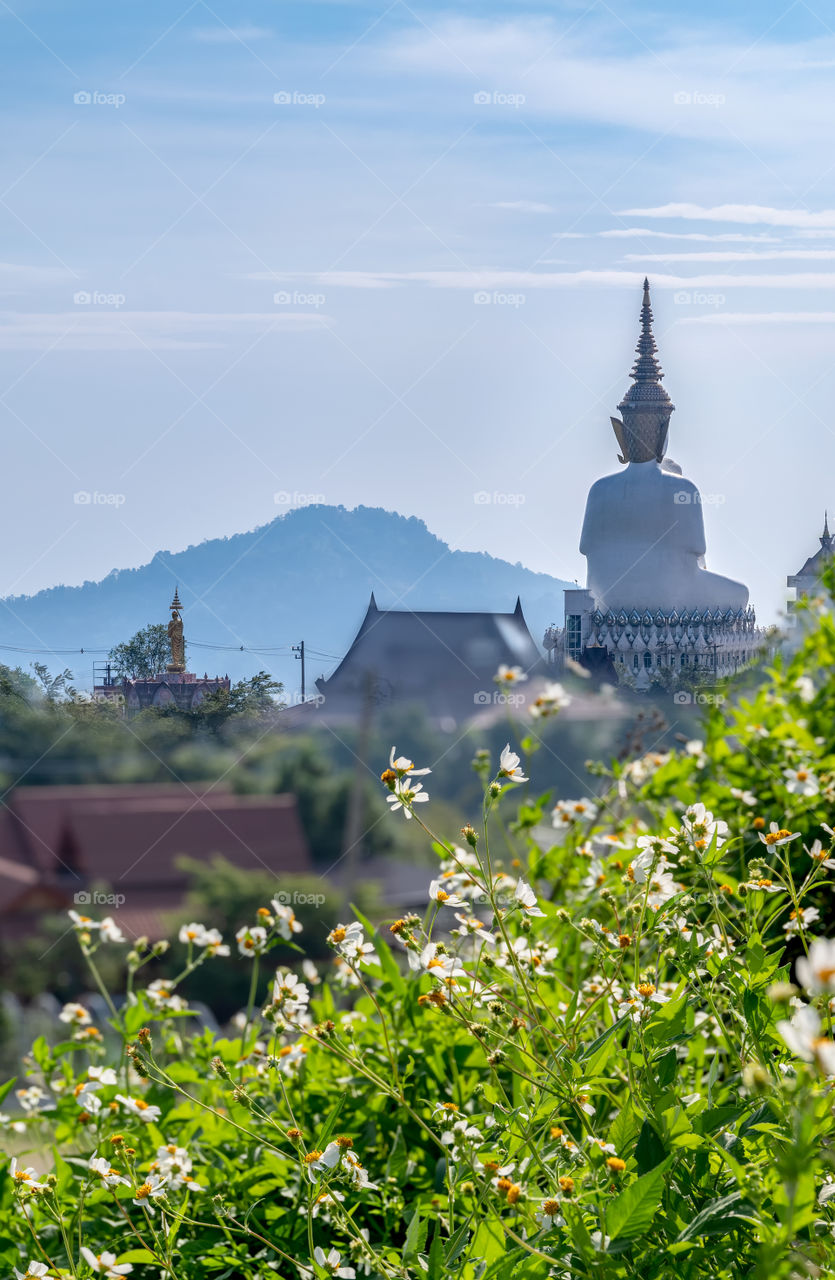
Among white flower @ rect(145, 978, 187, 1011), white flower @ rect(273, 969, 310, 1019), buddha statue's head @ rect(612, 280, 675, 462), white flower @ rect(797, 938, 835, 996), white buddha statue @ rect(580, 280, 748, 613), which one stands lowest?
white flower @ rect(145, 978, 187, 1011)

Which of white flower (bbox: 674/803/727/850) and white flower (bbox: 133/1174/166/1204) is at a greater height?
white flower (bbox: 674/803/727/850)

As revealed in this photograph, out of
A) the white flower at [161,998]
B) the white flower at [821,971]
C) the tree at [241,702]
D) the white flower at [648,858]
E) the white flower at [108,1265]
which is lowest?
the white flower at [108,1265]

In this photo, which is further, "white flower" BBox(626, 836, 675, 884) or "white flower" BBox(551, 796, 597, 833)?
"white flower" BBox(551, 796, 597, 833)

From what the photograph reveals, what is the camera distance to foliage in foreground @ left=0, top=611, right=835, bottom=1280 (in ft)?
2.11

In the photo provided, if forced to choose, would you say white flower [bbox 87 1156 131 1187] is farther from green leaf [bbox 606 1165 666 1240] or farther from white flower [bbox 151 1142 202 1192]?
green leaf [bbox 606 1165 666 1240]

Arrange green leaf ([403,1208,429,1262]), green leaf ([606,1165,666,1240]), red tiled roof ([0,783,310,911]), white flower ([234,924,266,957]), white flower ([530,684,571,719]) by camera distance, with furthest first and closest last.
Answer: red tiled roof ([0,783,310,911]), white flower ([530,684,571,719]), white flower ([234,924,266,957]), green leaf ([403,1208,429,1262]), green leaf ([606,1165,666,1240])

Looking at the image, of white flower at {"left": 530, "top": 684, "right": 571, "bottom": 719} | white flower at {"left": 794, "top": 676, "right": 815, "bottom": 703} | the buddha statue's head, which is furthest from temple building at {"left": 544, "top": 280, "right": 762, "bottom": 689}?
white flower at {"left": 530, "top": 684, "right": 571, "bottom": 719}

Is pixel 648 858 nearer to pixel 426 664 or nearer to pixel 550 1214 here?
pixel 550 1214

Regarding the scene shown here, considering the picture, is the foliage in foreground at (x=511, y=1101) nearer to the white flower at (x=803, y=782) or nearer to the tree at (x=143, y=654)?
the white flower at (x=803, y=782)

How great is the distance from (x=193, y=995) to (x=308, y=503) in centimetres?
157

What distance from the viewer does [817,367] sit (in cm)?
338

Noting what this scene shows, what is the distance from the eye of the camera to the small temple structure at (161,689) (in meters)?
2.92

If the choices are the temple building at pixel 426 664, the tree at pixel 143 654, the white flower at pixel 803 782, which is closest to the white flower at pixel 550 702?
the white flower at pixel 803 782

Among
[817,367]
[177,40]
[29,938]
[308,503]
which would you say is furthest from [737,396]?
[29,938]
